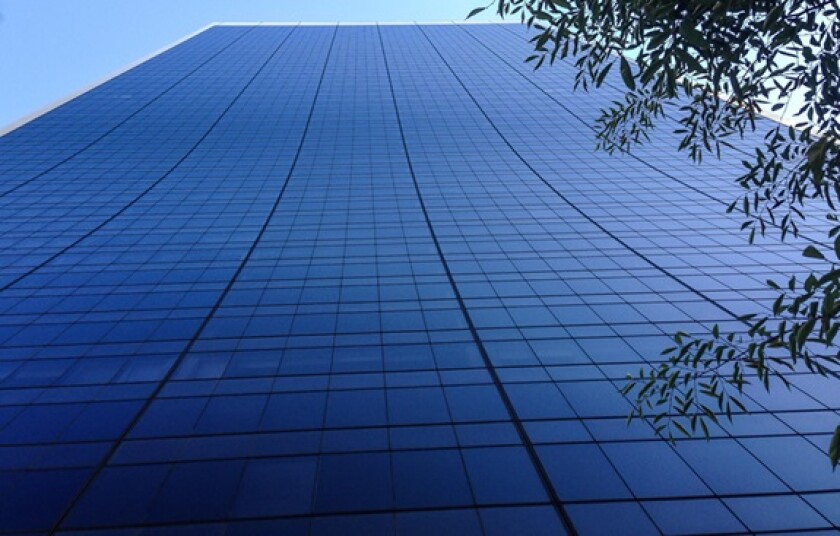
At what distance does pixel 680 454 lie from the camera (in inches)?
395

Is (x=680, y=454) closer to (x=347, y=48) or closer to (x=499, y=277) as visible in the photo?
(x=499, y=277)

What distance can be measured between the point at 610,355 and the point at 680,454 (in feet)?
11.0

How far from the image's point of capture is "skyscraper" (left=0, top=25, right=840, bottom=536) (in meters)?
9.23

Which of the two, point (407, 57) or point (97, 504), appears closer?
point (97, 504)

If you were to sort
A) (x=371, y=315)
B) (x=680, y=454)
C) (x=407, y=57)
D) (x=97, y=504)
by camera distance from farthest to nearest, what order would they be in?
(x=407, y=57) → (x=371, y=315) → (x=680, y=454) → (x=97, y=504)

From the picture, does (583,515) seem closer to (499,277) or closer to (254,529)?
(254,529)

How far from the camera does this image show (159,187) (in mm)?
24625

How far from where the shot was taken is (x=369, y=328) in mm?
14367

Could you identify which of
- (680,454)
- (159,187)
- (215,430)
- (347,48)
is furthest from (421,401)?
(347,48)

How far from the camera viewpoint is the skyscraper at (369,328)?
364 inches

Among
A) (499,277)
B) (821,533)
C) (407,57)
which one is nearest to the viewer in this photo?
(821,533)

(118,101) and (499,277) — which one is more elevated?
(118,101)

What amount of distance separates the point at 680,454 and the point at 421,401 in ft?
14.6

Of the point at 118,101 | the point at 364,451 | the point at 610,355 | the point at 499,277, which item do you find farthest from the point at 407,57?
the point at 364,451
